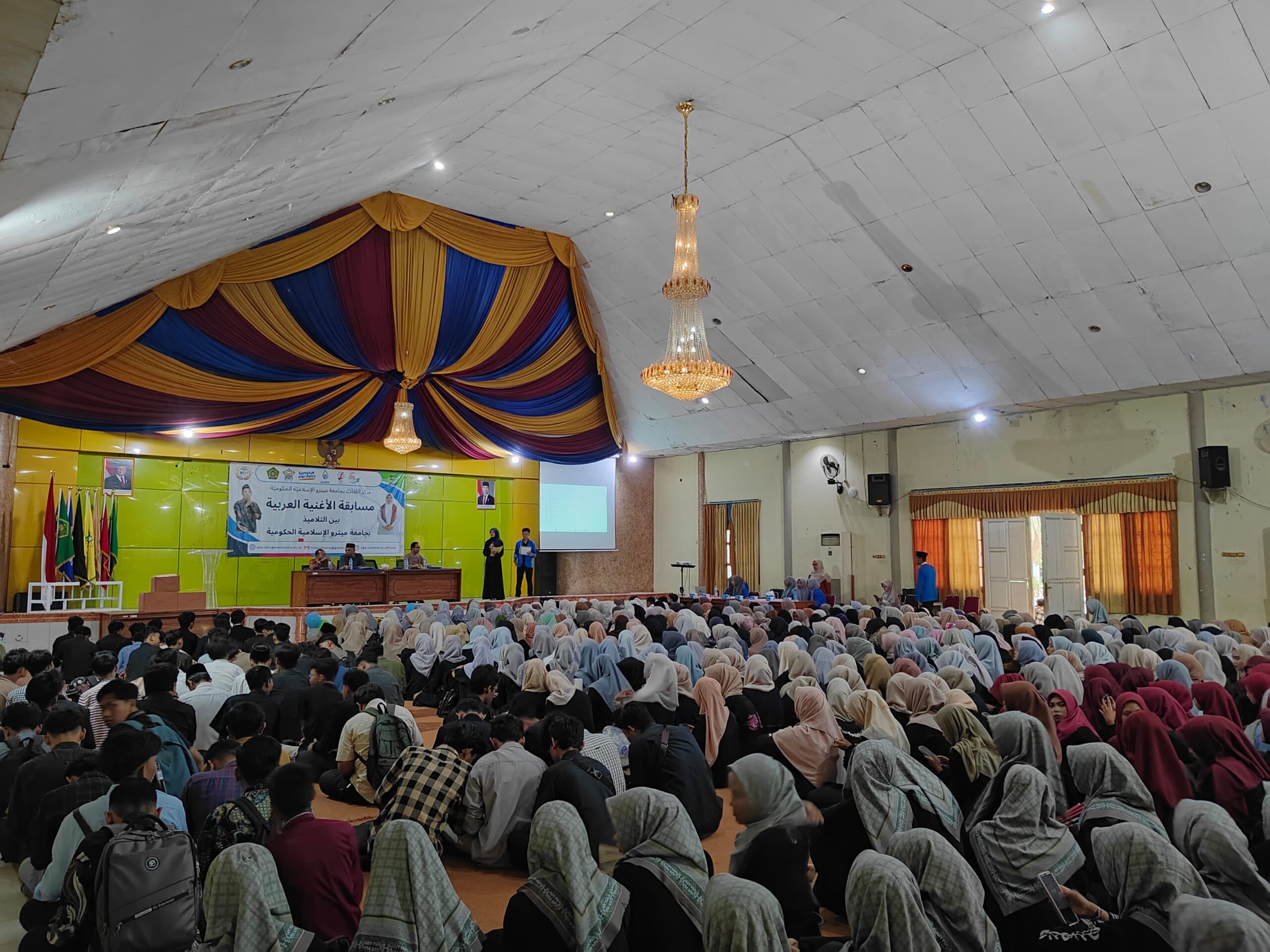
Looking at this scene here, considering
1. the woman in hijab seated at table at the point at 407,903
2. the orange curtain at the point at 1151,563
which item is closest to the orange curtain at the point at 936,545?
the orange curtain at the point at 1151,563

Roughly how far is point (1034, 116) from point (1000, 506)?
5.40 meters

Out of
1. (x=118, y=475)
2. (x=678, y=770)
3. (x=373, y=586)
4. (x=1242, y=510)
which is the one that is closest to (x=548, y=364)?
(x=373, y=586)

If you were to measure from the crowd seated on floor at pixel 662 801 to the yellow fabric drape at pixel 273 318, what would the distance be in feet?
15.5

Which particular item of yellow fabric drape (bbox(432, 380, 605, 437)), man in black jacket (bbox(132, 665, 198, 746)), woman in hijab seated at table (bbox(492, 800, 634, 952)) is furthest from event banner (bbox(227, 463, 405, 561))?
woman in hijab seated at table (bbox(492, 800, 634, 952))

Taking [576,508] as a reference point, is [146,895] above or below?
below

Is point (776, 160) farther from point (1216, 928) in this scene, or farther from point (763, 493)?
point (1216, 928)

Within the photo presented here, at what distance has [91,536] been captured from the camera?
1060 centimetres

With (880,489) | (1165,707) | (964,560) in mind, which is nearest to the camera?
(1165,707)

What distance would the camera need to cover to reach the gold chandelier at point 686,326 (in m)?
7.05

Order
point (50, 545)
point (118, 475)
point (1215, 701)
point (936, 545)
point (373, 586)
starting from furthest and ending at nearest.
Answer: point (373, 586) < point (936, 545) < point (118, 475) < point (50, 545) < point (1215, 701)

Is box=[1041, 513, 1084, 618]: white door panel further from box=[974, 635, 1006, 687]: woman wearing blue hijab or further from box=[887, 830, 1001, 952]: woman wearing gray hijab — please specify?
box=[887, 830, 1001, 952]: woman wearing gray hijab

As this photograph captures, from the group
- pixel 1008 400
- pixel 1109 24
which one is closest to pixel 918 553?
pixel 1008 400

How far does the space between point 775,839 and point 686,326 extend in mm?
5514

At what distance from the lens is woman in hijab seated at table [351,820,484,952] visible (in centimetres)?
202
